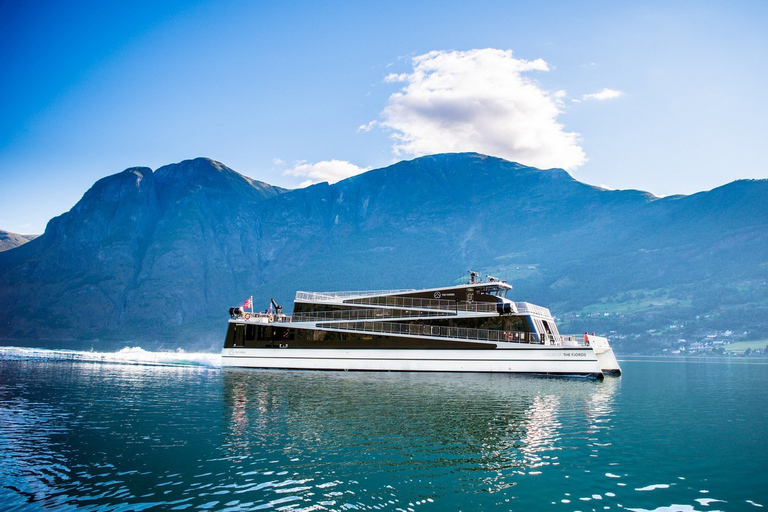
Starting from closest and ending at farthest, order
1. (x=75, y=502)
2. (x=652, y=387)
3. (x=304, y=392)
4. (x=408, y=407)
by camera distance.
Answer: (x=75, y=502), (x=408, y=407), (x=304, y=392), (x=652, y=387)

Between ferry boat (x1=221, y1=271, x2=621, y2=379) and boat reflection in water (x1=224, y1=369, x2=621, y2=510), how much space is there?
1338cm

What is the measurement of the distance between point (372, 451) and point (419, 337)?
35195 mm

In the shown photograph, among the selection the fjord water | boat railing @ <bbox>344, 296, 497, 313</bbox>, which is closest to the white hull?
boat railing @ <bbox>344, 296, 497, 313</bbox>

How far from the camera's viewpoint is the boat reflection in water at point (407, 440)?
14.0 meters

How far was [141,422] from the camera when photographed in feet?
73.4

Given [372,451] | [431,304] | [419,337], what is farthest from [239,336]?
[372,451]

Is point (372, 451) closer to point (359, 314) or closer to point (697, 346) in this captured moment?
point (359, 314)

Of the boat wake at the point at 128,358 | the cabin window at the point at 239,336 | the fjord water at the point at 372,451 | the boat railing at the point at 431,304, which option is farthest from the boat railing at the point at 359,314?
the fjord water at the point at 372,451

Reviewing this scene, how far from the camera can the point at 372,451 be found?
17594mm

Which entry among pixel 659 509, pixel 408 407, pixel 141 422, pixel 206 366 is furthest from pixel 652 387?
pixel 206 366

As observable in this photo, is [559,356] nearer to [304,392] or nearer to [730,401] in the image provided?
[730,401]

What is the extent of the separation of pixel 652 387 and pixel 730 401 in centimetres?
1003

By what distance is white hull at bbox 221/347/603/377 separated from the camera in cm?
4816

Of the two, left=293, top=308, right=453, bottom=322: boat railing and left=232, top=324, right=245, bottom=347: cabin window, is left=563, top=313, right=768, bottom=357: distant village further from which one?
left=232, top=324, right=245, bottom=347: cabin window
